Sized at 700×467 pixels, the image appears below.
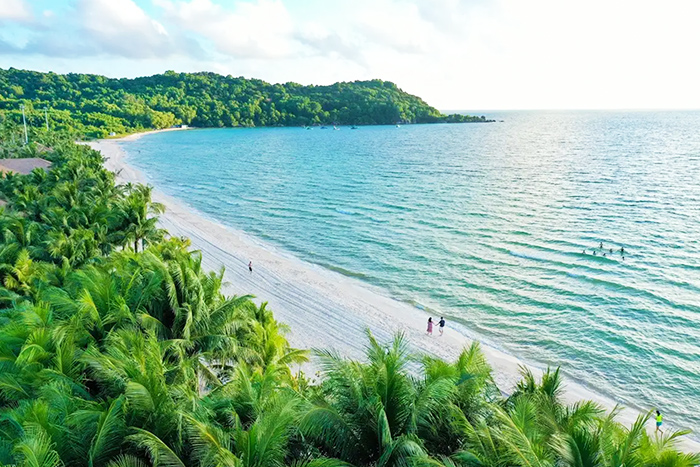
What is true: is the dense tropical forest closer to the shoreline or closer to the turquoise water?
the shoreline

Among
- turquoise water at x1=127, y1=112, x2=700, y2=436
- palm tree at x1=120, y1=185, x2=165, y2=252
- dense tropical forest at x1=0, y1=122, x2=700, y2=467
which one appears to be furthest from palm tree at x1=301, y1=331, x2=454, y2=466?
palm tree at x1=120, y1=185, x2=165, y2=252

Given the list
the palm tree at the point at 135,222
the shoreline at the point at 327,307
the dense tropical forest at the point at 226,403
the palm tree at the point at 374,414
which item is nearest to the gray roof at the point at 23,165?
the shoreline at the point at 327,307

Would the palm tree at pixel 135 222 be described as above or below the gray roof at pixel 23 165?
below

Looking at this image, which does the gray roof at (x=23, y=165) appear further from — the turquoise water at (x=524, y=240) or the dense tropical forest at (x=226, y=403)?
the dense tropical forest at (x=226, y=403)

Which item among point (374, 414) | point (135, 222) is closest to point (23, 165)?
point (135, 222)

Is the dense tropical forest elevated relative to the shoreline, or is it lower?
elevated

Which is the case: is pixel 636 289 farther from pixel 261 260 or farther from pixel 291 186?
pixel 291 186
